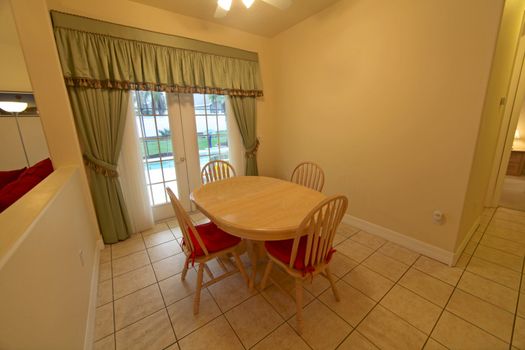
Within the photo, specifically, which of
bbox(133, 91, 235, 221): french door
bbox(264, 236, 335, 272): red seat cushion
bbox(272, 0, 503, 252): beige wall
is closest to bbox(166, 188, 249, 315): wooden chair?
bbox(264, 236, 335, 272): red seat cushion

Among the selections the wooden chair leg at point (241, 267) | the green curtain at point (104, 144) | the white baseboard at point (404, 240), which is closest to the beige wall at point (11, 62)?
the green curtain at point (104, 144)

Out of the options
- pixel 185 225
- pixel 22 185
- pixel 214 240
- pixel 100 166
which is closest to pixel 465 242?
pixel 214 240

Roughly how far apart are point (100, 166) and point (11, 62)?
1423 millimetres

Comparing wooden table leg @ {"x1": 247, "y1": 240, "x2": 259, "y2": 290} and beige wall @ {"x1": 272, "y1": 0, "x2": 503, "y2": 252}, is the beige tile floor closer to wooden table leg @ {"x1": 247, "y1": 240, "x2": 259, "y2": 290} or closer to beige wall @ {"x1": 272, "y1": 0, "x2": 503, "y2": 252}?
wooden table leg @ {"x1": 247, "y1": 240, "x2": 259, "y2": 290}

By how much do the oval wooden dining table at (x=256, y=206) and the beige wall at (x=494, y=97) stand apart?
1.43 metres

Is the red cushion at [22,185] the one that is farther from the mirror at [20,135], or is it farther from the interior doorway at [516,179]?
the interior doorway at [516,179]

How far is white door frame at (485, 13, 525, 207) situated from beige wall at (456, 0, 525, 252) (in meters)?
0.65

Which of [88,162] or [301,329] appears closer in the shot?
[301,329]

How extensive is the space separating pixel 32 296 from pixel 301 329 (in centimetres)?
135

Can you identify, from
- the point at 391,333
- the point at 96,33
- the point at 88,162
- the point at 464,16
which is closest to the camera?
the point at 391,333

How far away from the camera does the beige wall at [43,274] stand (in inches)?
25.1

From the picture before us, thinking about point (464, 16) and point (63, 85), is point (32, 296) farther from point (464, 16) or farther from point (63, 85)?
point (464, 16)

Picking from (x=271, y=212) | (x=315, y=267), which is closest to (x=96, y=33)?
(x=271, y=212)

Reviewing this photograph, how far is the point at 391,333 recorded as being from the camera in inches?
51.8
